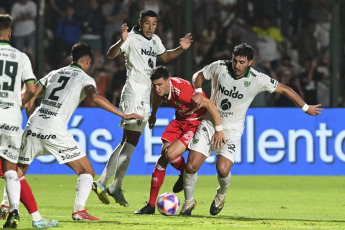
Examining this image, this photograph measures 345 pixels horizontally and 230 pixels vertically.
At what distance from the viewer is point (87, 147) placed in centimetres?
1352

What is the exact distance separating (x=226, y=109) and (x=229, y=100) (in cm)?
11

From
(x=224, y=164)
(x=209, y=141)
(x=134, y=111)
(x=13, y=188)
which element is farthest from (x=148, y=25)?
(x=13, y=188)

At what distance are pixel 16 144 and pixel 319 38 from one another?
10468mm

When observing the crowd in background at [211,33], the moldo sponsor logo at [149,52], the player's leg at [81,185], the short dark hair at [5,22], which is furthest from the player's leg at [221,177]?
the crowd in background at [211,33]

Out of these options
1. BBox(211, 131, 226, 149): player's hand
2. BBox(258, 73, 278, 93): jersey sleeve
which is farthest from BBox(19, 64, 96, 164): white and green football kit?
BBox(258, 73, 278, 93): jersey sleeve

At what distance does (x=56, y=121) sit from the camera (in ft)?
24.7

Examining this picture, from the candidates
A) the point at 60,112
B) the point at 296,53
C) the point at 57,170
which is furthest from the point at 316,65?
the point at 60,112

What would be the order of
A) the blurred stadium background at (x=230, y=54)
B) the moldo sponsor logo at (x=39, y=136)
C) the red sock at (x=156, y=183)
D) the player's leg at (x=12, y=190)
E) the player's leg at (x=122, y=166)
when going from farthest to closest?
1. the blurred stadium background at (x=230, y=54)
2. the player's leg at (x=122, y=166)
3. the red sock at (x=156, y=183)
4. the moldo sponsor logo at (x=39, y=136)
5. the player's leg at (x=12, y=190)

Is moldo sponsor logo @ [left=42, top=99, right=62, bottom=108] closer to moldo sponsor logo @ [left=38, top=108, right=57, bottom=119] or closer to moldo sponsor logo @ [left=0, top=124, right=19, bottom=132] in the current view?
moldo sponsor logo @ [left=38, top=108, right=57, bottom=119]

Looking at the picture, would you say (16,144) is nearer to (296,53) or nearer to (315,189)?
(315,189)

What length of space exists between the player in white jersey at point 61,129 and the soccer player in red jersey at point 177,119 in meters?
1.01

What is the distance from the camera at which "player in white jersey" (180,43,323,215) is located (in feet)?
28.1

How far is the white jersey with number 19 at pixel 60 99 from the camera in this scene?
755 cm

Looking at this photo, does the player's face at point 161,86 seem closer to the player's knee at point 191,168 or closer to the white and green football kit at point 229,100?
the white and green football kit at point 229,100
